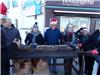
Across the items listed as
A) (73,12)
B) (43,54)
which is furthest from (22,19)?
(43,54)

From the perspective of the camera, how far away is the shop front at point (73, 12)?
40.4 ft

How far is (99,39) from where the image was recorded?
5.27 meters

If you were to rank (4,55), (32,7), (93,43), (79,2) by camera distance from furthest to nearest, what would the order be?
(32,7) → (79,2) → (93,43) → (4,55)

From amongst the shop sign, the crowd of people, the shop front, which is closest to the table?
the crowd of people

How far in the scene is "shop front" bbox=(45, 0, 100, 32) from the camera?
12328 mm

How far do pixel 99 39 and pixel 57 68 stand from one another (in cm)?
215

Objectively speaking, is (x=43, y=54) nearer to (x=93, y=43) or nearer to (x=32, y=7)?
(x=93, y=43)

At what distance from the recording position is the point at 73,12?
12414 mm

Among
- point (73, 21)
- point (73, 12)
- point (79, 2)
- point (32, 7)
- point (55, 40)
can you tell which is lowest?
point (73, 21)

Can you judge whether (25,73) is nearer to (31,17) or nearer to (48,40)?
(48,40)

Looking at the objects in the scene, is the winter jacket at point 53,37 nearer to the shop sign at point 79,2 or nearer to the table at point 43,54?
the table at point 43,54

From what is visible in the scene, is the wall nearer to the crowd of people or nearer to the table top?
the crowd of people

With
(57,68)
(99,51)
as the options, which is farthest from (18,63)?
(57,68)

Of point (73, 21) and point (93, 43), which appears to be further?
point (73, 21)
